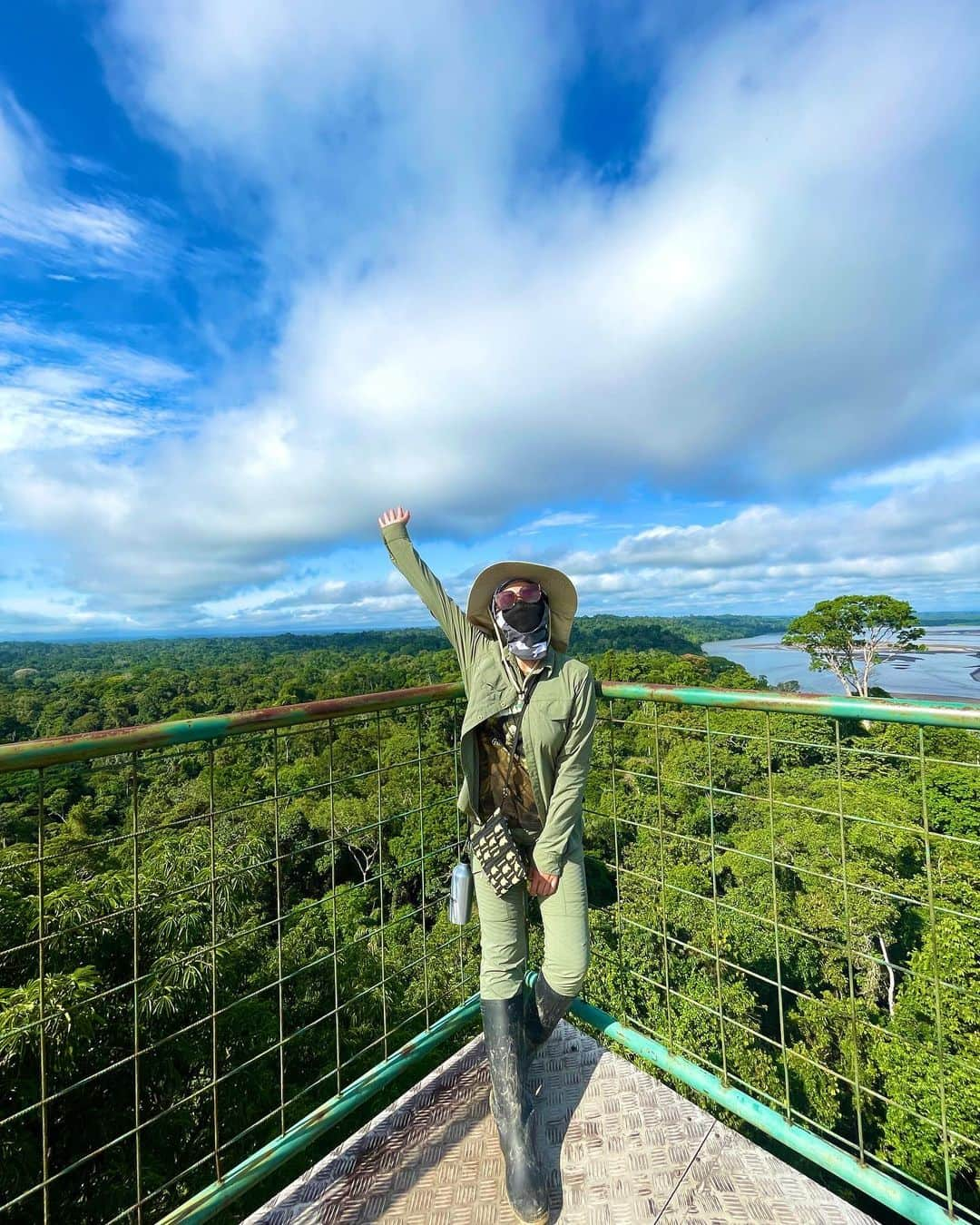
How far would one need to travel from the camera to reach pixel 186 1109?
7719 millimetres

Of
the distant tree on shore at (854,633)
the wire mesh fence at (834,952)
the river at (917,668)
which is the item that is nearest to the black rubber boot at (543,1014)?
the wire mesh fence at (834,952)

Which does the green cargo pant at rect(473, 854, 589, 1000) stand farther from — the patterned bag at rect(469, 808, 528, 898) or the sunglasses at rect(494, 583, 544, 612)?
the sunglasses at rect(494, 583, 544, 612)

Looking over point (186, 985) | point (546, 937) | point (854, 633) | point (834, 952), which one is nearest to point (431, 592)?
point (546, 937)

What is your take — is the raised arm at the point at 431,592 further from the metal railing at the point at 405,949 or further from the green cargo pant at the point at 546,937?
the green cargo pant at the point at 546,937

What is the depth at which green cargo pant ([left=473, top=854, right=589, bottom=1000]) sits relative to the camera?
1.79 metres

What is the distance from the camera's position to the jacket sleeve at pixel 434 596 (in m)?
1.95

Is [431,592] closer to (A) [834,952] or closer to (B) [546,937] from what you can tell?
(B) [546,937]

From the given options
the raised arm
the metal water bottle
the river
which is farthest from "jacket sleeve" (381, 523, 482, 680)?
the river

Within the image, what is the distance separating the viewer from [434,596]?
1.97 m

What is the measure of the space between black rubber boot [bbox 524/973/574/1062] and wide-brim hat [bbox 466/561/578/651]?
1.06 meters

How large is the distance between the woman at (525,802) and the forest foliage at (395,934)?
10.7 inches

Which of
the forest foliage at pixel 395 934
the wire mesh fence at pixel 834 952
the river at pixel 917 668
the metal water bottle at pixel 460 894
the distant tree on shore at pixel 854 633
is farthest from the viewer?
the river at pixel 917 668

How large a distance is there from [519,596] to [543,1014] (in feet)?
4.25

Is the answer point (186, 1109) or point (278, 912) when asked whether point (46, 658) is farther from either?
point (278, 912)
